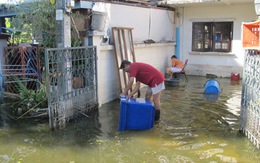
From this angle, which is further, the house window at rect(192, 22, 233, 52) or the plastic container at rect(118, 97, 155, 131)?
the house window at rect(192, 22, 233, 52)

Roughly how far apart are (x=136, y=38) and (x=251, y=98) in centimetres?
539

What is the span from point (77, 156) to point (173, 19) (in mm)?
9515

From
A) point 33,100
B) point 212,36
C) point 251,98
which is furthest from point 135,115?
point 212,36

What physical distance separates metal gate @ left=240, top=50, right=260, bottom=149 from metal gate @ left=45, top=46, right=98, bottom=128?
3.41m

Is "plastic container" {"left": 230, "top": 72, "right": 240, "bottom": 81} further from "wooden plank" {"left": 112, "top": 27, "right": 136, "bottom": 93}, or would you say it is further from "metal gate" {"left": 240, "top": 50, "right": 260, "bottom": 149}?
"metal gate" {"left": 240, "top": 50, "right": 260, "bottom": 149}

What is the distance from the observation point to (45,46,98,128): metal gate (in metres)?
5.61

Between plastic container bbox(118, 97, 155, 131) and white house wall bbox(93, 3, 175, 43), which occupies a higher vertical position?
white house wall bbox(93, 3, 175, 43)

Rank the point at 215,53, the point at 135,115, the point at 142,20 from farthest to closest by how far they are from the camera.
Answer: the point at 215,53 < the point at 142,20 < the point at 135,115

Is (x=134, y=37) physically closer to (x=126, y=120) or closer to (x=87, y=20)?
(x=87, y=20)

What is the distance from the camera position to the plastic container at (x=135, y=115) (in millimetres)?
5477

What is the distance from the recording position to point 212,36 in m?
12.2

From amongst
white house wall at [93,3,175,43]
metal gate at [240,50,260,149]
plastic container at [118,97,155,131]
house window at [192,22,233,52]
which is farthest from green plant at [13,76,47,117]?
house window at [192,22,233,52]

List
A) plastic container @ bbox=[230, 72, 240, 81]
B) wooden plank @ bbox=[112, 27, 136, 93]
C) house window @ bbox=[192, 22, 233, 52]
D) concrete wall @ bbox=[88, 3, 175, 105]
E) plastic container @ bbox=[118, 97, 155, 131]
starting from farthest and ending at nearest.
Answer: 1. house window @ bbox=[192, 22, 233, 52]
2. plastic container @ bbox=[230, 72, 240, 81]
3. wooden plank @ bbox=[112, 27, 136, 93]
4. concrete wall @ bbox=[88, 3, 175, 105]
5. plastic container @ bbox=[118, 97, 155, 131]

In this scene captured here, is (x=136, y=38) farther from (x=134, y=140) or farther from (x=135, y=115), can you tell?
(x=134, y=140)
